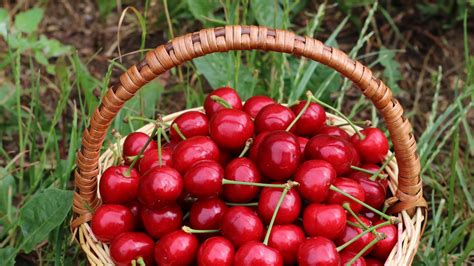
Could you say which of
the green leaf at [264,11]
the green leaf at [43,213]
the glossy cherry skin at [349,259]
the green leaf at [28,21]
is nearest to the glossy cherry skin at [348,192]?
the glossy cherry skin at [349,259]

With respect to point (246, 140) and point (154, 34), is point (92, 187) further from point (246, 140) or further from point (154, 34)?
point (154, 34)

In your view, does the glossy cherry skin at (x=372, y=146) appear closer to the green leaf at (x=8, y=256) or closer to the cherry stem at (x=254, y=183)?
the cherry stem at (x=254, y=183)

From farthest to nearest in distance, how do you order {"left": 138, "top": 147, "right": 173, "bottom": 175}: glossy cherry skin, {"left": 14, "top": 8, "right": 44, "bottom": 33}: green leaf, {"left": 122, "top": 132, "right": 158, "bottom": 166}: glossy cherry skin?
{"left": 14, "top": 8, "right": 44, "bottom": 33}: green leaf → {"left": 122, "top": 132, "right": 158, "bottom": 166}: glossy cherry skin → {"left": 138, "top": 147, "right": 173, "bottom": 175}: glossy cherry skin

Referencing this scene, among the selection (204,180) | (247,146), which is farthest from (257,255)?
(247,146)

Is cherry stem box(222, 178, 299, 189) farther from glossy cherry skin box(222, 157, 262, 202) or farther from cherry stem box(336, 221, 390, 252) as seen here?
cherry stem box(336, 221, 390, 252)

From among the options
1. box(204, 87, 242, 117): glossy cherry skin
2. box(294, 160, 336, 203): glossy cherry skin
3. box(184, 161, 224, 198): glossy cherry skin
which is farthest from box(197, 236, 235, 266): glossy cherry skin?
box(204, 87, 242, 117): glossy cherry skin

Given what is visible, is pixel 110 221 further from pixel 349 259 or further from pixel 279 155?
pixel 349 259
